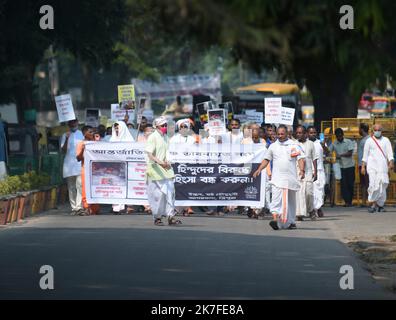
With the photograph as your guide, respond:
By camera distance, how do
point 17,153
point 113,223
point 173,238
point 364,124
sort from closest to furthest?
point 173,238 → point 113,223 → point 364,124 → point 17,153

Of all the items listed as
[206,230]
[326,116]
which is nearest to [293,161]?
[206,230]

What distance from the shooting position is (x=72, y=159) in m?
26.1

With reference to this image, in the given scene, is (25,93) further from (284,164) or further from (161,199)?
(284,164)

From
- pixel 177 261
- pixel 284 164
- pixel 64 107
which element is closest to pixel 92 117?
pixel 64 107

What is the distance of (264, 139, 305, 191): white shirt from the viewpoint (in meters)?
21.8

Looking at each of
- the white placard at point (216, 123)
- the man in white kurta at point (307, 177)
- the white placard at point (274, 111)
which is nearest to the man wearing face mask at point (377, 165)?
the white placard at point (274, 111)

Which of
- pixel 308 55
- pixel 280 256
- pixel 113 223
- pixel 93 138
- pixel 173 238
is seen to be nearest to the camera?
pixel 308 55

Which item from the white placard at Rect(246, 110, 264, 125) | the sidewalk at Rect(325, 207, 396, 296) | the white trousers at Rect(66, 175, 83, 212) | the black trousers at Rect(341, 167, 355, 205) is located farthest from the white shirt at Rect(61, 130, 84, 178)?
the white placard at Rect(246, 110, 264, 125)

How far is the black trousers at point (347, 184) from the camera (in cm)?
2914

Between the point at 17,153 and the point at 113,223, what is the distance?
1104cm

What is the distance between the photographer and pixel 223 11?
8500 mm

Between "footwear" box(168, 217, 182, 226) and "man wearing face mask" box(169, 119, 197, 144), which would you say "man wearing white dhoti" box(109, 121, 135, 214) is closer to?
"man wearing face mask" box(169, 119, 197, 144)

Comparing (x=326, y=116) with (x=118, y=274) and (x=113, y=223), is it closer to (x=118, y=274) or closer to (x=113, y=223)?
(x=113, y=223)

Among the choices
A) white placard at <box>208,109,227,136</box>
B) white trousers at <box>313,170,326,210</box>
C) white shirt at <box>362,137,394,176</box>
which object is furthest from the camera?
white shirt at <box>362,137,394,176</box>
